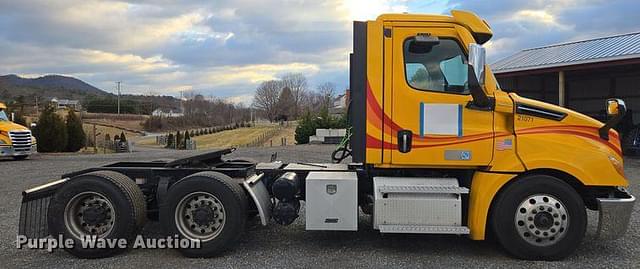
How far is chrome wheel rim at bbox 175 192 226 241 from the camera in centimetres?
556

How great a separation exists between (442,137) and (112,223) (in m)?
3.87

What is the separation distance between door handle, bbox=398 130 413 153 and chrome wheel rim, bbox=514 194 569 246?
1374 millimetres

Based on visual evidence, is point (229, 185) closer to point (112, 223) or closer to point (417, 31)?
point (112, 223)

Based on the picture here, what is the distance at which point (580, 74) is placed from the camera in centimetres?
2205

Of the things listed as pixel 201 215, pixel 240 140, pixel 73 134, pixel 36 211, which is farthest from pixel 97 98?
pixel 201 215

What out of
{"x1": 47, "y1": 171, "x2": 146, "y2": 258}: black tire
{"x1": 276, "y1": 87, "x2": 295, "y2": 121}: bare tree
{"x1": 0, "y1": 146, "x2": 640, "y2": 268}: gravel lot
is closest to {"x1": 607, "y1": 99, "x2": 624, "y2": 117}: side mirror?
{"x1": 0, "y1": 146, "x2": 640, "y2": 268}: gravel lot

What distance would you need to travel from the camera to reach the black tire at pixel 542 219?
17.5 feet

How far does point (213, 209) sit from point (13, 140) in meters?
17.1

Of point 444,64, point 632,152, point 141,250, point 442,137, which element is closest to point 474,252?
point 442,137

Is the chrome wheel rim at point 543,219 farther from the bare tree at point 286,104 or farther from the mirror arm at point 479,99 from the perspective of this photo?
the bare tree at point 286,104

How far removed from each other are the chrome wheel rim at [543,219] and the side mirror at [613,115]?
3.13 ft

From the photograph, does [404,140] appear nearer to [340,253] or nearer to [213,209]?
[340,253]

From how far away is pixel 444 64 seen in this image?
548 cm

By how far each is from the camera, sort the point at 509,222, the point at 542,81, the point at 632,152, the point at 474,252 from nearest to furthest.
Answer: the point at 509,222
the point at 474,252
the point at 632,152
the point at 542,81
